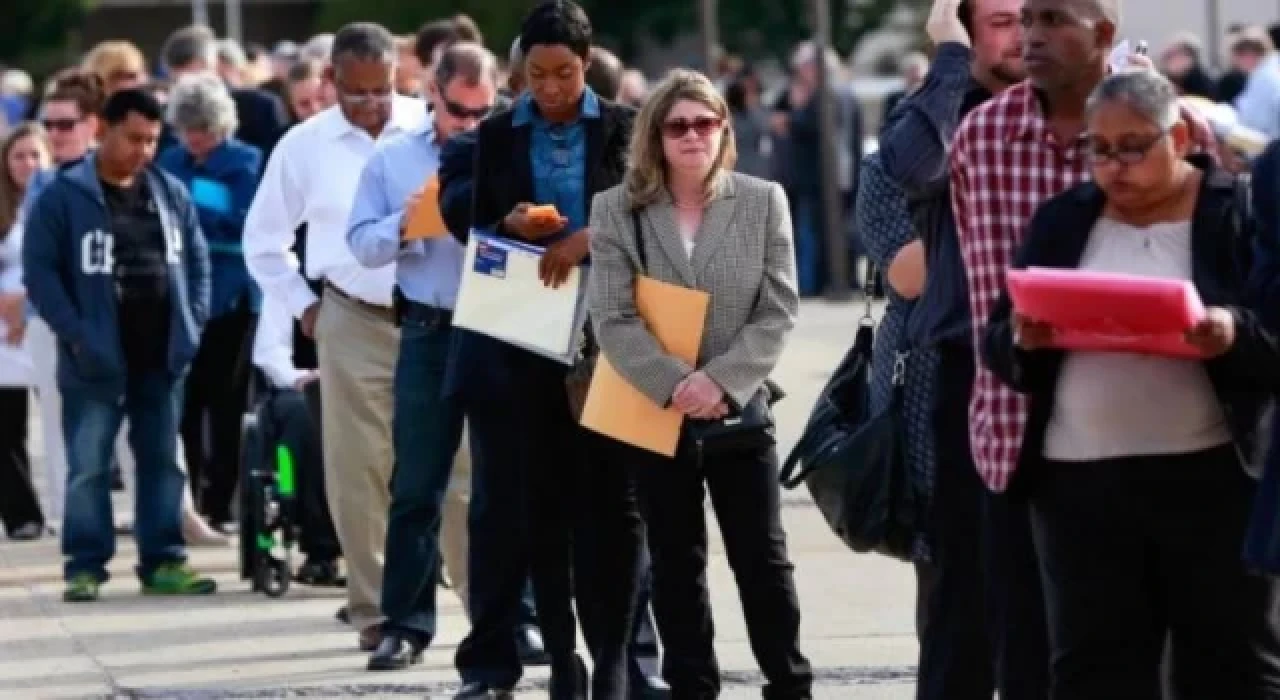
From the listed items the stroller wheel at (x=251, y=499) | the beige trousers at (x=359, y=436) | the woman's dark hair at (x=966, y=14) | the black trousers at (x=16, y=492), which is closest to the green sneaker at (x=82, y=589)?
the stroller wheel at (x=251, y=499)

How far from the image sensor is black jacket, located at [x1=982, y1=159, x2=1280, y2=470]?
5.99m

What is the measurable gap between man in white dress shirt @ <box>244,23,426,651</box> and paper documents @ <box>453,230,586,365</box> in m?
1.36

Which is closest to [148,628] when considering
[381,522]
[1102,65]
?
[381,522]

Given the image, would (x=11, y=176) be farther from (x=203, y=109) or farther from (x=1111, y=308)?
(x=1111, y=308)

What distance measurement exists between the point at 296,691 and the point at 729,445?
189 cm

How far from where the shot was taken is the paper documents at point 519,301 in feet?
27.8

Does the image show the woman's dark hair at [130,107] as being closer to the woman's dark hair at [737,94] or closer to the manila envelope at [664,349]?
the manila envelope at [664,349]

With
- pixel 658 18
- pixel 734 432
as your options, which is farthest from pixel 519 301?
pixel 658 18

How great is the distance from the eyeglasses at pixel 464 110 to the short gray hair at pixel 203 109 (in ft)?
12.5

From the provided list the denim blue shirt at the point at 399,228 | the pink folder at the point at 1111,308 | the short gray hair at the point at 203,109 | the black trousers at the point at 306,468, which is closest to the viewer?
the pink folder at the point at 1111,308

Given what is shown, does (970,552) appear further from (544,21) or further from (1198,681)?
(544,21)

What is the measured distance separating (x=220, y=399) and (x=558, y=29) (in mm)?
5225

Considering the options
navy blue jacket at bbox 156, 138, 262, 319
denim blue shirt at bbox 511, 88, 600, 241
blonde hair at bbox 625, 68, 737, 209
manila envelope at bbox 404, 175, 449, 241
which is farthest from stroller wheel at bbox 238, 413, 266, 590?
Answer: blonde hair at bbox 625, 68, 737, 209

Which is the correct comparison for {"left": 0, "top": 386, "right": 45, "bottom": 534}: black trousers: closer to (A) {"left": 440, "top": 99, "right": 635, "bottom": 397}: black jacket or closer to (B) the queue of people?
(B) the queue of people
